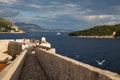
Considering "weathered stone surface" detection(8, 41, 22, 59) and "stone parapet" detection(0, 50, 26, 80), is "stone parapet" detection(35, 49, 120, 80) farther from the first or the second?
"weathered stone surface" detection(8, 41, 22, 59)

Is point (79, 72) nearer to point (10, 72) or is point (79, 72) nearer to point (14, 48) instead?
point (10, 72)

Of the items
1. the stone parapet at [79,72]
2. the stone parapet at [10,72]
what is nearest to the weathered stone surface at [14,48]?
the stone parapet at [10,72]

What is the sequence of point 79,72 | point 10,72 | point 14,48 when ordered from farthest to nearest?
point 14,48, point 10,72, point 79,72

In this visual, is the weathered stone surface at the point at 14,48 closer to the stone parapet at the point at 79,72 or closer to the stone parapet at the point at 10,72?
the stone parapet at the point at 10,72

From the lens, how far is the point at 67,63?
12.5m

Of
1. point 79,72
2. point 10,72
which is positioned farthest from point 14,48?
point 79,72

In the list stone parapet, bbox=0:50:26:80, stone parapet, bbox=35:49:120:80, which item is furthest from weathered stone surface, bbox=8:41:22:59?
stone parapet, bbox=35:49:120:80

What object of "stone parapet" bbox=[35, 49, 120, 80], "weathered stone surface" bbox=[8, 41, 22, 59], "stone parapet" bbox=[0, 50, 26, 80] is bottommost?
"weathered stone surface" bbox=[8, 41, 22, 59]

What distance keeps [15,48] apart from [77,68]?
118 feet

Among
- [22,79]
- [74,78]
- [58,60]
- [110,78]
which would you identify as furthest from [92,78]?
[22,79]

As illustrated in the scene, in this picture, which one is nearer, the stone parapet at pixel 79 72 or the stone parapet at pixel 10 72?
the stone parapet at pixel 79 72

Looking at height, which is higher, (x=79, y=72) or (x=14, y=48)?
(x=79, y=72)

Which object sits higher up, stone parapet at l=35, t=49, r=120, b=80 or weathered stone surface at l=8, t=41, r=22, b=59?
stone parapet at l=35, t=49, r=120, b=80

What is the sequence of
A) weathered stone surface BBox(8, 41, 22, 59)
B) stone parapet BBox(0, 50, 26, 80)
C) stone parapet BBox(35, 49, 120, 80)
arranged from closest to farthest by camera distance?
stone parapet BBox(35, 49, 120, 80) < stone parapet BBox(0, 50, 26, 80) < weathered stone surface BBox(8, 41, 22, 59)
